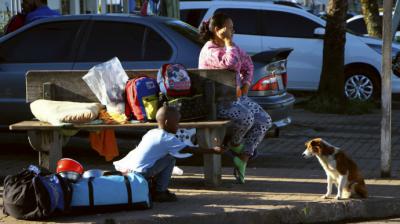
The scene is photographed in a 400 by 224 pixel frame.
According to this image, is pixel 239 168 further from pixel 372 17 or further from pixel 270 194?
pixel 372 17

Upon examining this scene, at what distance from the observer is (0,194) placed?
24.6ft

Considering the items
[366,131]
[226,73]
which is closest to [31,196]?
[226,73]

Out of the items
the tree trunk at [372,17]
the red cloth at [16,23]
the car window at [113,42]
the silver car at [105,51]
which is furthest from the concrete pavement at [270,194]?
the tree trunk at [372,17]

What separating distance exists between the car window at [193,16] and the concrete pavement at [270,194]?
6.05 m

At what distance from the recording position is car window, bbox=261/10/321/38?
53.9ft

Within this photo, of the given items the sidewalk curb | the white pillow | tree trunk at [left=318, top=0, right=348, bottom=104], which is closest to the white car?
tree trunk at [left=318, top=0, right=348, bottom=104]

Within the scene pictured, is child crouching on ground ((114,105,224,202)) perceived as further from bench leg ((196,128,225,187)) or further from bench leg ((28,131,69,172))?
bench leg ((28,131,69,172))

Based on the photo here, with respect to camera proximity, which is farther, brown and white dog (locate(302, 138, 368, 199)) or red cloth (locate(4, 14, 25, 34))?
red cloth (locate(4, 14, 25, 34))

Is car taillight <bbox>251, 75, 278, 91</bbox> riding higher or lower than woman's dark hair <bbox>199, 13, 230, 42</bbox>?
lower

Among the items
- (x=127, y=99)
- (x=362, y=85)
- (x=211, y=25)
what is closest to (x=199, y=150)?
(x=127, y=99)

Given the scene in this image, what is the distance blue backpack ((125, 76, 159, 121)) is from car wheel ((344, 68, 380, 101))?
9.21 meters

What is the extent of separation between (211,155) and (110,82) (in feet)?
3.72

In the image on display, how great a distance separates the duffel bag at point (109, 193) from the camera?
650 centimetres

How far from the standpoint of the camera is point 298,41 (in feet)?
53.9
